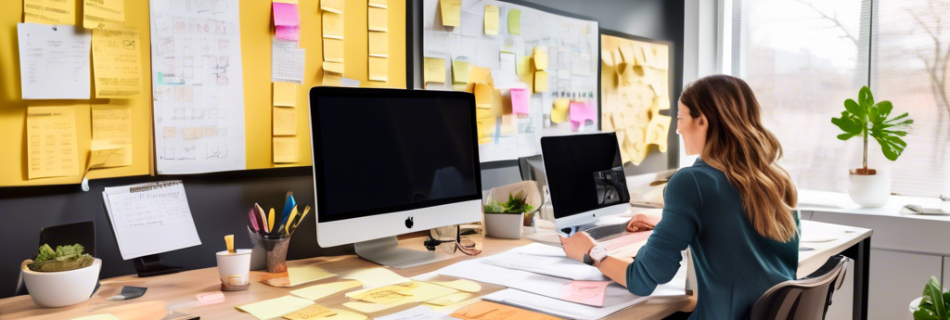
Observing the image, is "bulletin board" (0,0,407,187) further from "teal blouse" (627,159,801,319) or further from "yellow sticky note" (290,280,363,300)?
"teal blouse" (627,159,801,319)

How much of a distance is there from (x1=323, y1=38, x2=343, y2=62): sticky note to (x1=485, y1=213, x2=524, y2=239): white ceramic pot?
0.70m

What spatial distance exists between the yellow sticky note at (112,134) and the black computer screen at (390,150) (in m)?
0.43

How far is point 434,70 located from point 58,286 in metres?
1.29

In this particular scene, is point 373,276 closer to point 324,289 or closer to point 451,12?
point 324,289

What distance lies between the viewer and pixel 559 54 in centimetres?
273

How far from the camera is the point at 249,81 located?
1667mm

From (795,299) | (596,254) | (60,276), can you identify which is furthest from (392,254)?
(795,299)

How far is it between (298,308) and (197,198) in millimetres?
510

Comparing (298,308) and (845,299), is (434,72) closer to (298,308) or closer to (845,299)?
(298,308)

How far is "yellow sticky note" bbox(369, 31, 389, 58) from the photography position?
1949 millimetres

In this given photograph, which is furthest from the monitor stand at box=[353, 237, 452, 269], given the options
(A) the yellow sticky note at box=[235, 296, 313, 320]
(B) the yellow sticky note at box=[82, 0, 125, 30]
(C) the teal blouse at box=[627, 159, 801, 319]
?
(B) the yellow sticky note at box=[82, 0, 125, 30]

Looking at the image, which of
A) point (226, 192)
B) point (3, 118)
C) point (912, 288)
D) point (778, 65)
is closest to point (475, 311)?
point (226, 192)

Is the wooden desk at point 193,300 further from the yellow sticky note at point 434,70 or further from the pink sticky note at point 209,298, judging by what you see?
the yellow sticky note at point 434,70

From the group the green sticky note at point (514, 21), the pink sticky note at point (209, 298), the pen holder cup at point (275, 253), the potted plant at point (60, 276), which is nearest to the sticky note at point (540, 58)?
the green sticky note at point (514, 21)
